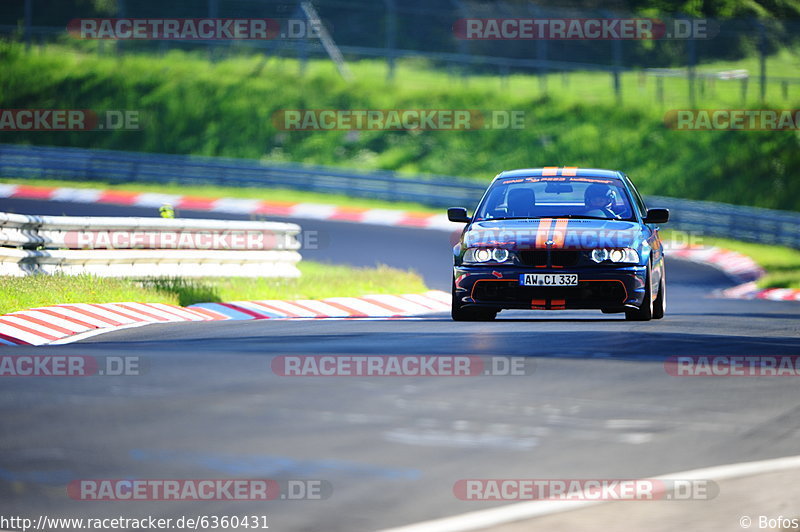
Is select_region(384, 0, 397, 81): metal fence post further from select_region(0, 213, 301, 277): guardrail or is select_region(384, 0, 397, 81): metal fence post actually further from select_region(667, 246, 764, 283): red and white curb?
select_region(0, 213, 301, 277): guardrail

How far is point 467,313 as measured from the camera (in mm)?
13945

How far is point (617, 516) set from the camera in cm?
570

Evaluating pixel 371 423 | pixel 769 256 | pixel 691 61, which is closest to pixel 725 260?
pixel 769 256

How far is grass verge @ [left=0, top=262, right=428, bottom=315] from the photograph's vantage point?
47.1ft

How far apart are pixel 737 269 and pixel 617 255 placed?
16.7 m

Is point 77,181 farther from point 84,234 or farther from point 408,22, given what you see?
point 84,234

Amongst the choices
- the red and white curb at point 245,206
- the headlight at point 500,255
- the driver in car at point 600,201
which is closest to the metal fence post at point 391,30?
the red and white curb at point 245,206

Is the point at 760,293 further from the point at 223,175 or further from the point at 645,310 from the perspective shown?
the point at 223,175

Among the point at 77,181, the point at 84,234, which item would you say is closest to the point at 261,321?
the point at 84,234

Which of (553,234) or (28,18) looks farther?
(28,18)

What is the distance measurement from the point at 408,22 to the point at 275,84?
7381 mm

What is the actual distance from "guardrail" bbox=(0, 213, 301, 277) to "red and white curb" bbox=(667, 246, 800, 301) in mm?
8937

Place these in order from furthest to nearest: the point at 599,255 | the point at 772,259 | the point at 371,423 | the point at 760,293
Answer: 1. the point at 772,259
2. the point at 760,293
3. the point at 599,255
4. the point at 371,423

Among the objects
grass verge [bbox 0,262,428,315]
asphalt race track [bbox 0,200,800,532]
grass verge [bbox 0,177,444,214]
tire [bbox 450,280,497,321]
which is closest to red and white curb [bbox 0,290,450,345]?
grass verge [bbox 0,262,428,315]
